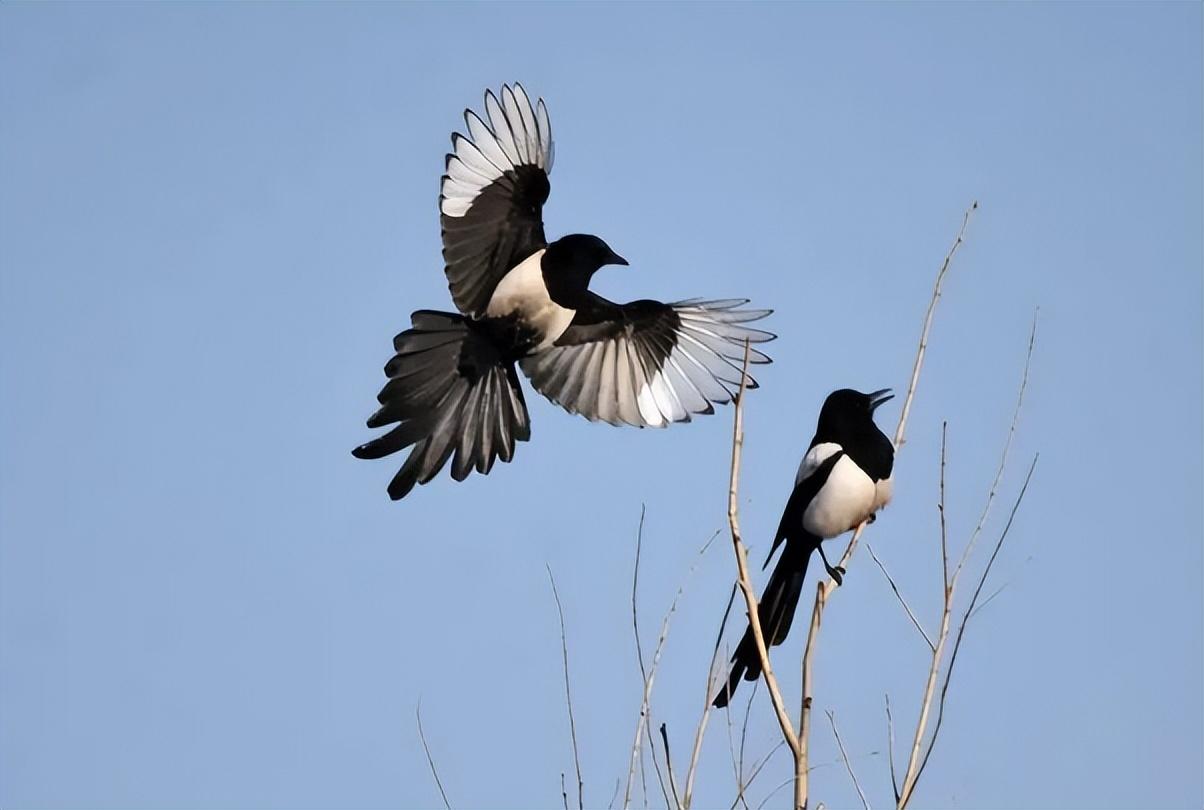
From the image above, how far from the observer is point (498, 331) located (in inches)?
198

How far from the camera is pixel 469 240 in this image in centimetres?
490

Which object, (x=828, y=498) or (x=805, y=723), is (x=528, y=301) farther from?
(x=805, y=723)

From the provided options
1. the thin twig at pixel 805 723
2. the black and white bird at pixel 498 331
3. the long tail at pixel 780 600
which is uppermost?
the black and white bird at pixel 498 331

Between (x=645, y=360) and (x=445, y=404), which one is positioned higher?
(x=645, y=360)

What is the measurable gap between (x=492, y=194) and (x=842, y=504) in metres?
1.42

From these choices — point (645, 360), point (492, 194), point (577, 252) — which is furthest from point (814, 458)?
point (492, 194)

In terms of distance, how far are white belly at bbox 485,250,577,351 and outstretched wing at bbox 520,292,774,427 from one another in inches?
13.0

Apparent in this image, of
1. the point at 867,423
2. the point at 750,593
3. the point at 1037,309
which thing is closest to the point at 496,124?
the point at 867,423

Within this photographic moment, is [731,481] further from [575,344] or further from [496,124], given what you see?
[575,344]

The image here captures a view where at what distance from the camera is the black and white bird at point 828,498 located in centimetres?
489

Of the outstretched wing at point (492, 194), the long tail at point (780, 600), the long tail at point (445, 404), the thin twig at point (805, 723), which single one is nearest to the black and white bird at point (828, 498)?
the long tail at point (780, 600)

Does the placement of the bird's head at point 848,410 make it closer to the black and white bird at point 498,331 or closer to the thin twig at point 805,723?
the black and white bird at point 498,331

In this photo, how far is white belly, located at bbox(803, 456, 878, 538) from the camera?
4906mm

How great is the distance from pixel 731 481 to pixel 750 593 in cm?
21
